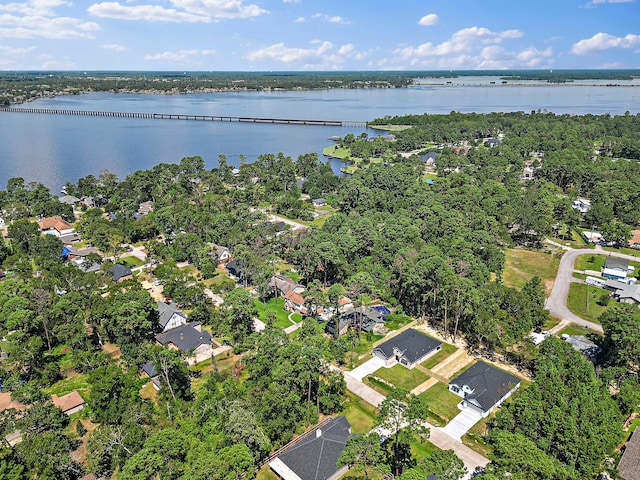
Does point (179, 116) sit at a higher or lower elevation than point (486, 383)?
higher

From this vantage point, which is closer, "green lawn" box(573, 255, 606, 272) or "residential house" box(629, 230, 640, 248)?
"green lawn" box(573, 255, 606, 272)

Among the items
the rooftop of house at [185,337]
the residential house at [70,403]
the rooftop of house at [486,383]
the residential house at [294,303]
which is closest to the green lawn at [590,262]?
the rooftop of house at [486,383]

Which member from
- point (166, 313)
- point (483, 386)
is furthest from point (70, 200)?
point (483, 386)

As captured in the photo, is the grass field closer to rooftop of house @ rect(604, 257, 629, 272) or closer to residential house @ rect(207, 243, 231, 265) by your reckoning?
rooftop of house @ rect(604, 257, 629, 272)

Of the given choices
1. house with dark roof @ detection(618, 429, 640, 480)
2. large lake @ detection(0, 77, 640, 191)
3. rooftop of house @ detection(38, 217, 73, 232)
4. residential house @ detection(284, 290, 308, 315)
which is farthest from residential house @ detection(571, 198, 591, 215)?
rooftop of house @ detection(38, 217, 73, 232)

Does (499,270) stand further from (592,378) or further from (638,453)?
(638,453)

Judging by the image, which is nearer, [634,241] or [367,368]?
[367,368]

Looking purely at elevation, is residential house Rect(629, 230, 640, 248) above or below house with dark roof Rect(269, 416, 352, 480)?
above

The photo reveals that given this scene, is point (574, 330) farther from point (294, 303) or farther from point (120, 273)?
point (120, 273)
